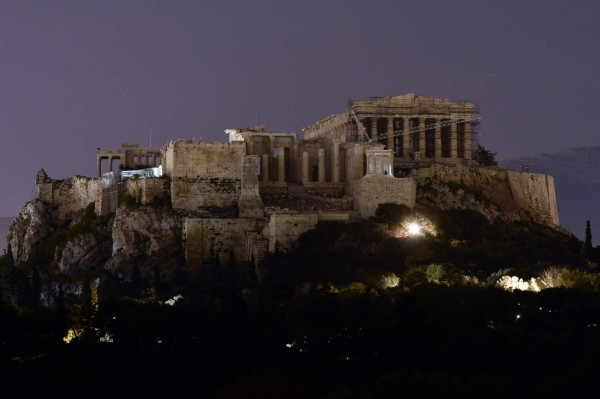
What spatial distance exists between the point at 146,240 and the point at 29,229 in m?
12.6

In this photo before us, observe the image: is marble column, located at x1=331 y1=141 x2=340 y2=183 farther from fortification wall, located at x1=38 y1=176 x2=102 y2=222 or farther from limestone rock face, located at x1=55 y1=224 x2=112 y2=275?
fortification wall, located at x1=38 y1=176 x2=102 y2=222

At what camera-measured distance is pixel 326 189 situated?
101m

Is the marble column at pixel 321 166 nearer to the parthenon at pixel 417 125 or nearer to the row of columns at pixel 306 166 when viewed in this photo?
the row of columns at pixel 306 166

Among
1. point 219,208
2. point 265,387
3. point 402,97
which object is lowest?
point 265,387

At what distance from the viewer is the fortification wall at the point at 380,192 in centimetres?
9744

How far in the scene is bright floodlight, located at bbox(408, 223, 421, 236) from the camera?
3777 inches

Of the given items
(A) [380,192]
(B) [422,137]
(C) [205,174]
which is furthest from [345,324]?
(B) [422,137]

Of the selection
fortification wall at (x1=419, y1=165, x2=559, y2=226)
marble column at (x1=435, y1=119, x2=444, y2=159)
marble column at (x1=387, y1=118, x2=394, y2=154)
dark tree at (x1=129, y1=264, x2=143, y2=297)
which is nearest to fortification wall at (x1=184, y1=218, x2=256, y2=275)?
dark tree at (x1=129, y1=264, x2=143, y2=297)

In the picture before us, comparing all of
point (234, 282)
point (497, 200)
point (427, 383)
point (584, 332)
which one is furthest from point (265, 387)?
point (497, 200)

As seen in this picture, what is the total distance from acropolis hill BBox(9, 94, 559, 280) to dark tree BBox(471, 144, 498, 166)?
92cm

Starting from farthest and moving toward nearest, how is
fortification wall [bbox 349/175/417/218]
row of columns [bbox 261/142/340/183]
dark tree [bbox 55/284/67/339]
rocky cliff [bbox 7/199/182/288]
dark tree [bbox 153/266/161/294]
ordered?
row of columns [bbox 261/142/340/183], fortification wall [bbox 349/175/417/218], rocky cliff [bbox 7/199/182/288], dark tree [bbox 153/266/161/294], dark tree [bbox 55/284/67/339]

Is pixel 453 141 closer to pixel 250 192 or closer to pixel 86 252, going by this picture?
pixel 250 192

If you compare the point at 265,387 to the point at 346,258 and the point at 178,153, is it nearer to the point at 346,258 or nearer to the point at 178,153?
the point at 346,258

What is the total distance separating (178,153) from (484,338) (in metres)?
33.1
